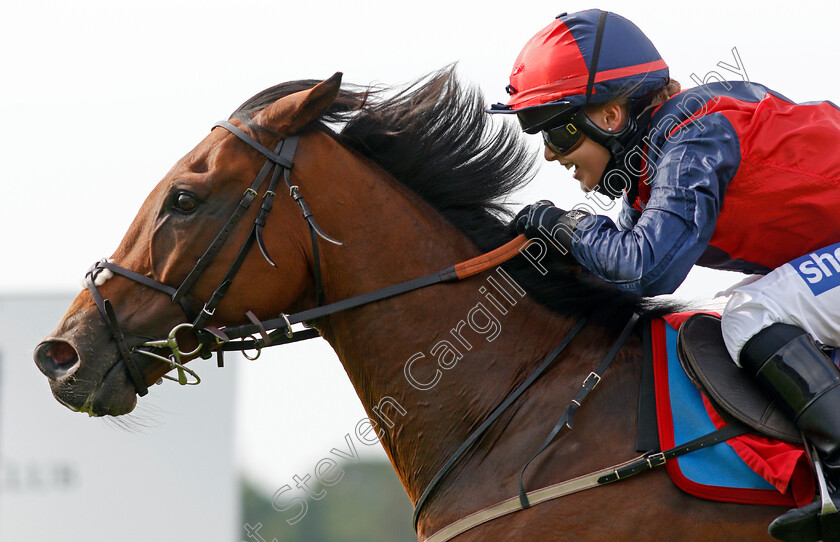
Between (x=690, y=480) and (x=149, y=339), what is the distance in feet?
6.54

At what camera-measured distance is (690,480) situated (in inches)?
108

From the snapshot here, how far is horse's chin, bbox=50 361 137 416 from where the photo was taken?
3.13m

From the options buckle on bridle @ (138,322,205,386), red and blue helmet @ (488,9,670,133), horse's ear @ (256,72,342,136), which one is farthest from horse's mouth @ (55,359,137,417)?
red and blue helmet @ (488,9,670,133)

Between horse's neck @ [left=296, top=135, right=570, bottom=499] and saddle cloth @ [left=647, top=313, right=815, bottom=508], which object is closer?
saddle cloth @ [left=647, top=313, right=815, bottom=508]

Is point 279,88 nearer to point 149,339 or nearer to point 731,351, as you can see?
point 149,339

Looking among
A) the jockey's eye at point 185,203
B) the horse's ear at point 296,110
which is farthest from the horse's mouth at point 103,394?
the horse's ear at point 296,110

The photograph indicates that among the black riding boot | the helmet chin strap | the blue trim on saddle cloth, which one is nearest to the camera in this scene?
the black riding boot

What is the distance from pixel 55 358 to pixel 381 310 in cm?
124

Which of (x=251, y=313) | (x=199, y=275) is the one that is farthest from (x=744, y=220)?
(x=199, y=275)

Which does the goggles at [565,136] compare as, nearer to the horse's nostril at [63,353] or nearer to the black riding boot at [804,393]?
the black riding boot at [804,393]

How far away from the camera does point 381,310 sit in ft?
10.6

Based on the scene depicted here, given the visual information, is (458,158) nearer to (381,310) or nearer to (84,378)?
(381,310)

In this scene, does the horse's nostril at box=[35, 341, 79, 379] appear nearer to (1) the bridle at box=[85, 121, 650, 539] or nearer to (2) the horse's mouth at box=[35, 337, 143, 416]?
(2) the horse's mouth at box=[35, 337, 143, 416]

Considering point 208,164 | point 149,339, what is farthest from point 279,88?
point 149,339
